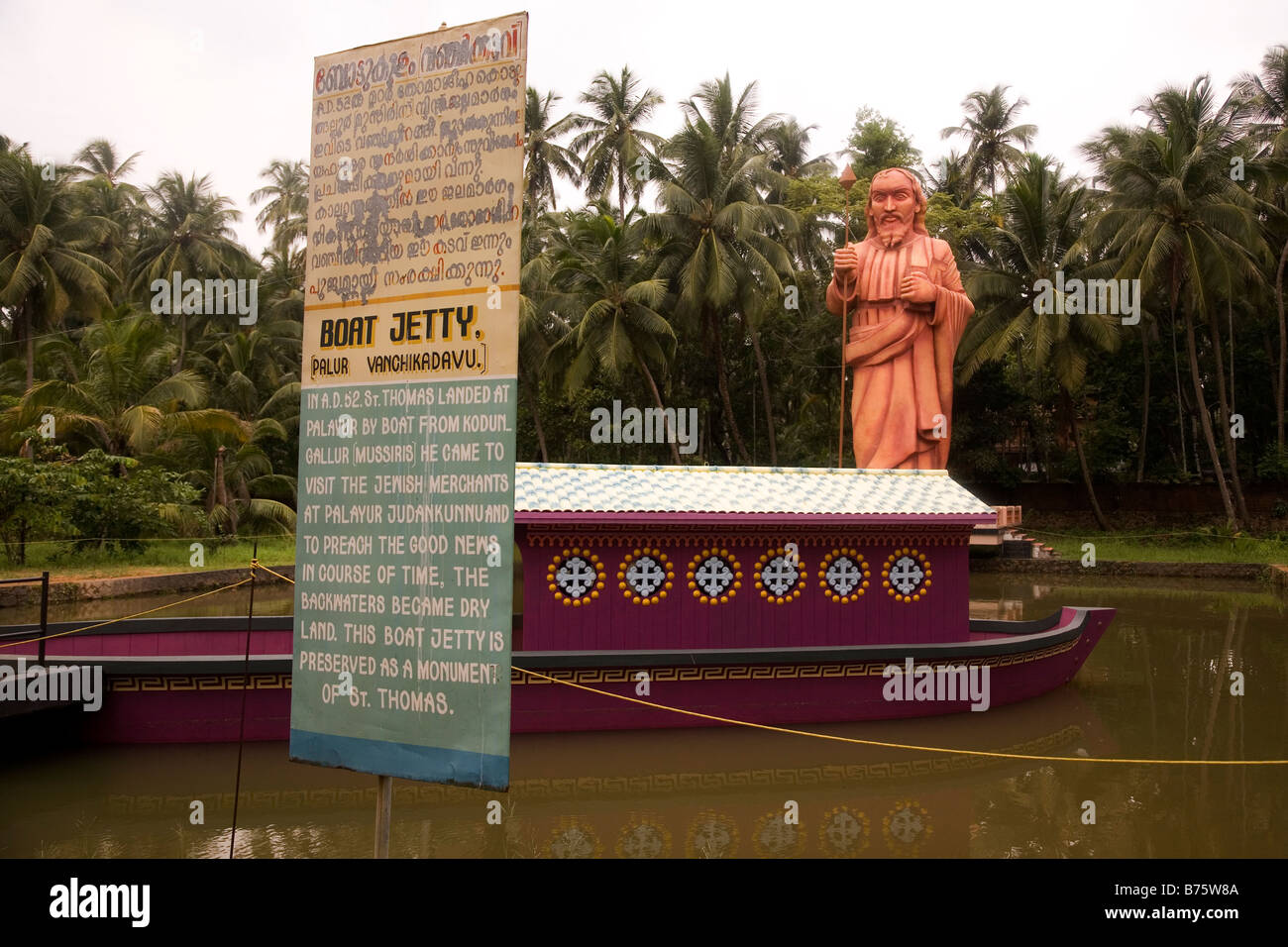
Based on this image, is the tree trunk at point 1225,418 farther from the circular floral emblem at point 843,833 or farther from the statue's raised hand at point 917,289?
the circular floral emblem at point 843,833

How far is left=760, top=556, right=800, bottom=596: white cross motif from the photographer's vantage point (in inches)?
353

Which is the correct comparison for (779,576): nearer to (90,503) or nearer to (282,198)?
(90,503)

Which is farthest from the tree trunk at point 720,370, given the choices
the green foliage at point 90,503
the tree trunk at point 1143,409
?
the green foliage at point 90,503

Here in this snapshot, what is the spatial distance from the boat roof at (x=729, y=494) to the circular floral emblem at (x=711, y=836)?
2519 mm

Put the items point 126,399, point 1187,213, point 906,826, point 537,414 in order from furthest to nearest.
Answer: point 537,414 → point 1187,213 → point 126,399 → point 906,826

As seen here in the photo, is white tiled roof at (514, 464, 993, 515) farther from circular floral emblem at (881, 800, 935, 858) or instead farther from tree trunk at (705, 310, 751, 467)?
tree trunk at (705, 310, 751, 467)

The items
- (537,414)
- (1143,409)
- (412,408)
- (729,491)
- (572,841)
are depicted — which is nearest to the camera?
(412,408)

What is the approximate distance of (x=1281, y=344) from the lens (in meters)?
26.1

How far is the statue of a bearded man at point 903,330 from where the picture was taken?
1334cm

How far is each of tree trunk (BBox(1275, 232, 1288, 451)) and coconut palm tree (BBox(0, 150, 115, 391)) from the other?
29.6 metres

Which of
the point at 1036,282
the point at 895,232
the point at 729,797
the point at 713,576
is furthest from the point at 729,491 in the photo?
the point at 1036,282

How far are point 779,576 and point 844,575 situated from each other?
609 mm

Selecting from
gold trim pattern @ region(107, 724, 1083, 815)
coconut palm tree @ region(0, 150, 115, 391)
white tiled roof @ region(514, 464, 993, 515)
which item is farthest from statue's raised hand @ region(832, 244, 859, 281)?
coconut palm tree @ region(0, 150, 115, 391)
